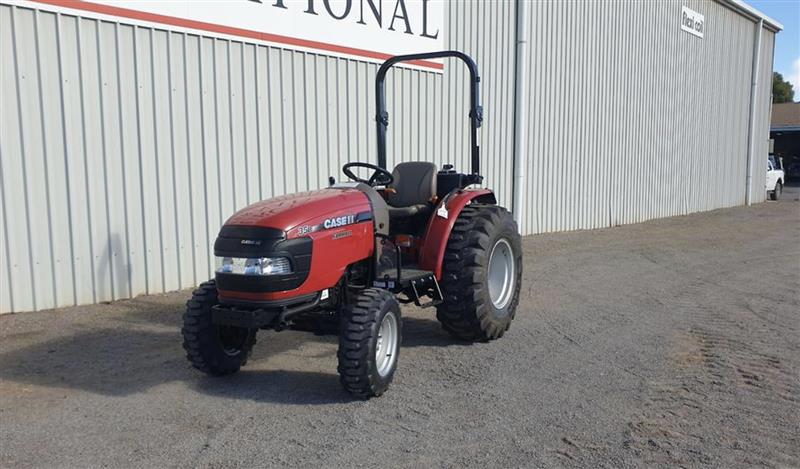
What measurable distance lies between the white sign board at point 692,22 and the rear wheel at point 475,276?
14.1 m

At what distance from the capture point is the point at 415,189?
18.6 feet

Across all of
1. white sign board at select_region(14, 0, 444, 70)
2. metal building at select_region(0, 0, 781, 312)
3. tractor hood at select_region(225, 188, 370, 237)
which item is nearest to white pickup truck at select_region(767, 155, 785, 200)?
metal building at select_region(0, 0, 781, 312)

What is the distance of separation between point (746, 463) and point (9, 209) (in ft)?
20.3

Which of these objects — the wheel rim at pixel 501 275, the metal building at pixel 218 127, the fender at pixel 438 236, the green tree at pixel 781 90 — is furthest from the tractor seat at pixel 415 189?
the green tree at pixel 781 90

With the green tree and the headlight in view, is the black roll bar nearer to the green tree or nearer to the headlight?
the headlight

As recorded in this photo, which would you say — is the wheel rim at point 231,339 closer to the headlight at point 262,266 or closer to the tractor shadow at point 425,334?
the headlight at point 262,266

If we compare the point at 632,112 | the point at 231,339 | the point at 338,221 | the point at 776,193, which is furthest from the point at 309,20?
the point at 776,193

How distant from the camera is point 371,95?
31.8 feet

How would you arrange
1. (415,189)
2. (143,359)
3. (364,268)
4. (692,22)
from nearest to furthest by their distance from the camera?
(364,268), (143,359), (415,189), (692,22)

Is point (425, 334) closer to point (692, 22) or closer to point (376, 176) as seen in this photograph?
point (376, 176)

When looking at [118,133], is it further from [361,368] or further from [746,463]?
[746,463]

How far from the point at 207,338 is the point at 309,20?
5174 mm

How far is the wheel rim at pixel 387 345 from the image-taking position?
15.2ft

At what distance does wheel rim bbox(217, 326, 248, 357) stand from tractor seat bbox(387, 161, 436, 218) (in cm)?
151
